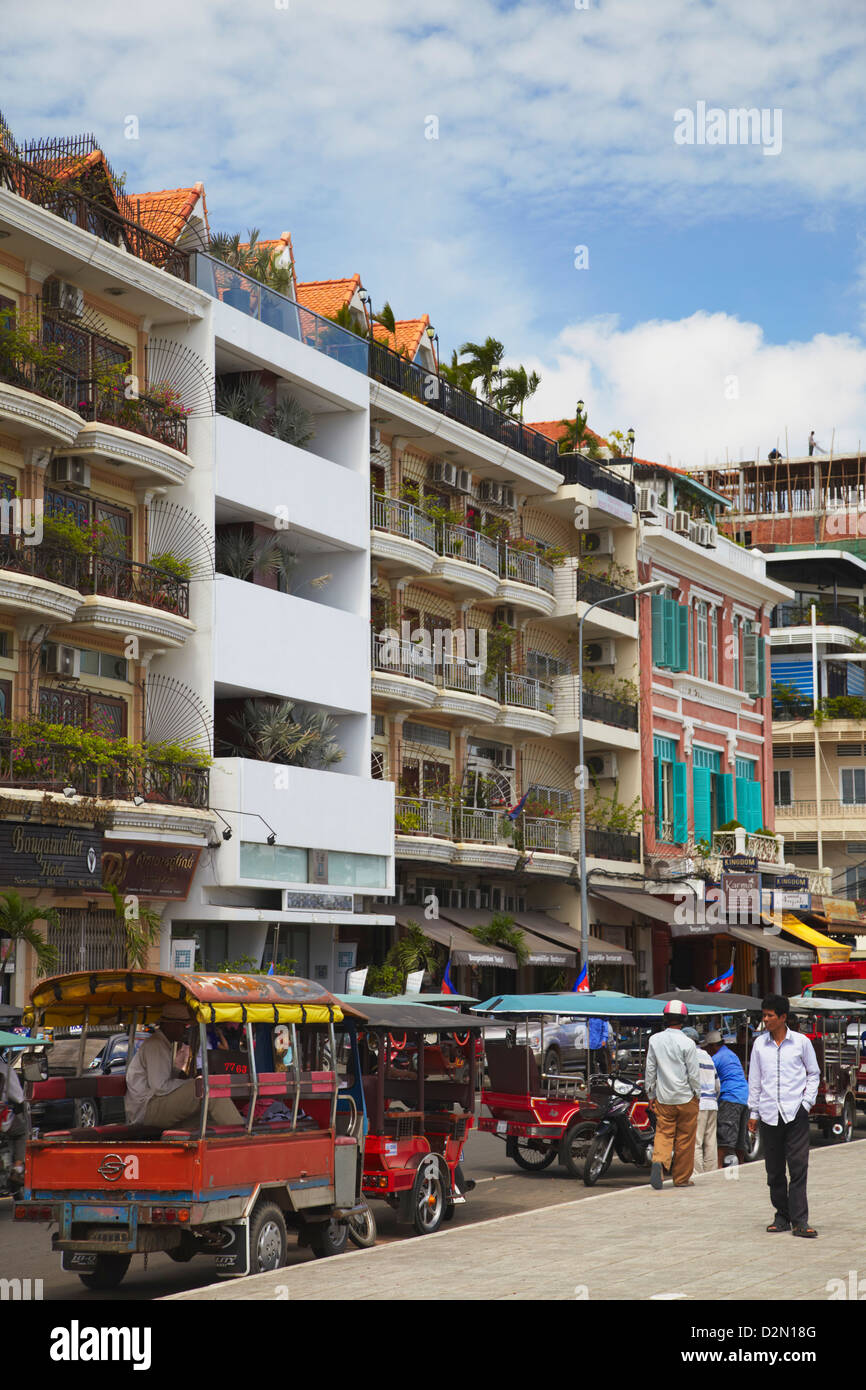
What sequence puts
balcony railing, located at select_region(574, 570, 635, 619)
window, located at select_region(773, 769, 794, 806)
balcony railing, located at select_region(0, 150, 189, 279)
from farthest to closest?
1. window, located at select_region(773, 769, 794, 806)
2. balcony railing, located at select_region(574, 570, 635, 619)
3. balcony railing, located at select_region(0, 150, 189, 279)

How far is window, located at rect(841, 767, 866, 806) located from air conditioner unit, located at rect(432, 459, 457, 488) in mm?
28551

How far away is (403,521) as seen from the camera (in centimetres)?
3750

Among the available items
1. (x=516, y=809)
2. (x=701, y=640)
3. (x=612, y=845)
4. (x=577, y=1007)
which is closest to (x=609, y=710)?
(x=612, y=845)

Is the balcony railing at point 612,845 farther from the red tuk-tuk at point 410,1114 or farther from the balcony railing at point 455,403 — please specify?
the red tuk-tuk at point 410,1114

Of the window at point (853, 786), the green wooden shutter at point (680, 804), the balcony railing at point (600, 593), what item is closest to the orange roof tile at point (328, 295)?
the balcony railing at point (600, 593)

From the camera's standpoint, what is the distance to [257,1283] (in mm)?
11438

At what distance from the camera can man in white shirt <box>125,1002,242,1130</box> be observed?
12.4 meters

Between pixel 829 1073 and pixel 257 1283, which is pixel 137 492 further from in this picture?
pixel 257 1283

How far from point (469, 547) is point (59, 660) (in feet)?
47.1

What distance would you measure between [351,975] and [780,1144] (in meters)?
18.4

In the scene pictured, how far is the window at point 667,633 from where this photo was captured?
156 ft

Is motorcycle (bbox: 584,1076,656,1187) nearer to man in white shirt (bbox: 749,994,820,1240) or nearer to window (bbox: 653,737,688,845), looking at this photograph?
man in white shirt (bbox: 749,994,820,1240)

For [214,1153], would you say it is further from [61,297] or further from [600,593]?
[600,593]

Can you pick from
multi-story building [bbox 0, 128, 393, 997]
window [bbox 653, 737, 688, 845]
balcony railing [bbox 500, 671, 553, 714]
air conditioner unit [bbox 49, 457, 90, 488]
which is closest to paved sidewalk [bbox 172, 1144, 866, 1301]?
multi-story building [bbox 0, 128, 393, 997]
